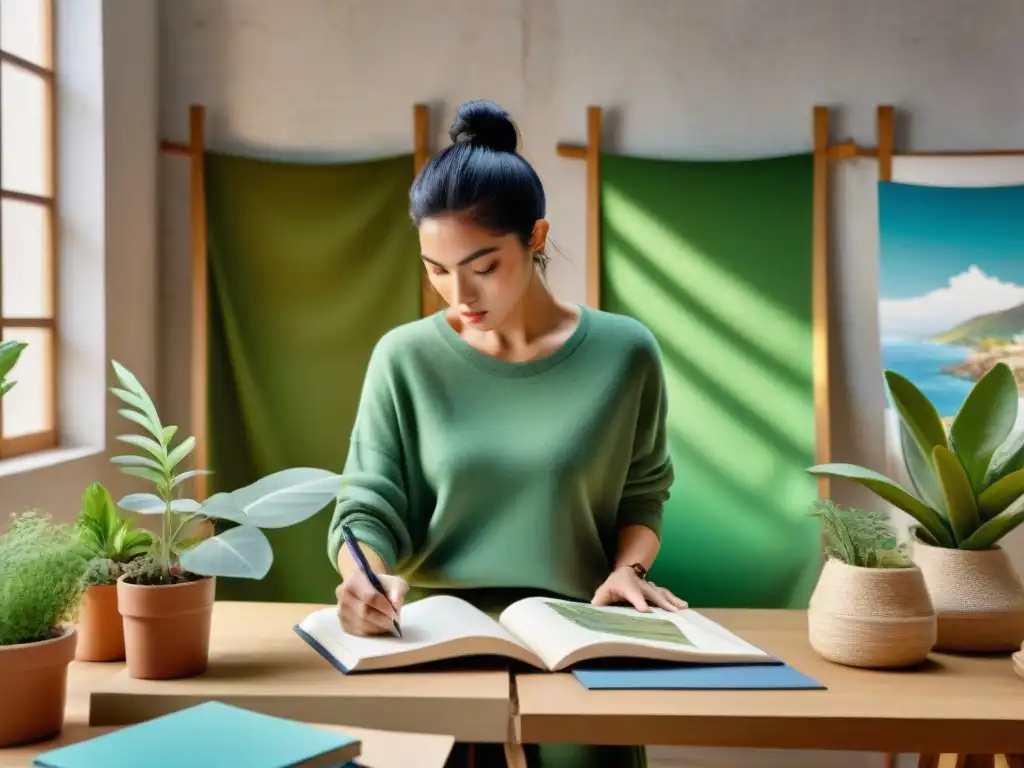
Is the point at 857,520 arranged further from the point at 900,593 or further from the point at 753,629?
the point at 753,629

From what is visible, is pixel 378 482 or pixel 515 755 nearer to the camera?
pixel 515 755

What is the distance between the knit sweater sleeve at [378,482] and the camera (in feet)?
5.44

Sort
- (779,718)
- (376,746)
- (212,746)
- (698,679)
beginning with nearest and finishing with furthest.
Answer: (212,746) < (376,746) < (779,718) < (698,679)

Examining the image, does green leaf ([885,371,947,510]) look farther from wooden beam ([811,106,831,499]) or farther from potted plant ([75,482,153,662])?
wooden beam ([811,106,831,499])

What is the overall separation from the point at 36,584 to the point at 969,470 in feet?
4.15

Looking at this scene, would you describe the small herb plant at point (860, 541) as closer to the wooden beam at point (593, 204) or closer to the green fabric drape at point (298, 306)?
the wooden beam at point (593, 204)

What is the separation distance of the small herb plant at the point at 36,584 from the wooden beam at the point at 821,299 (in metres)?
2.31

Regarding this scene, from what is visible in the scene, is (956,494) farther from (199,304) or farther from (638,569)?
(199,304)

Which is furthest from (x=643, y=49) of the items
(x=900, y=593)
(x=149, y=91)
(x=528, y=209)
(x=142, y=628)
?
(x=142, y=628)

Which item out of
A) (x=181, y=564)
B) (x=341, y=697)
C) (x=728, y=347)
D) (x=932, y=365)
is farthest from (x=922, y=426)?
(x=932, y=365)

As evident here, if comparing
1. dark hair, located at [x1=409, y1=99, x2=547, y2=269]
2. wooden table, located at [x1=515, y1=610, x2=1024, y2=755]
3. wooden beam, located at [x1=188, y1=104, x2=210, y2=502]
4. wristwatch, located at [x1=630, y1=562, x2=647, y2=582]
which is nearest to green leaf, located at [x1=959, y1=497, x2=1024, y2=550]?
wooden table, located at [x1=515, y1=610, x2=1024, y2=755]

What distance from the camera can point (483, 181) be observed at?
1.68 metres

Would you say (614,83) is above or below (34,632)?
above

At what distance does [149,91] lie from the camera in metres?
3.17
